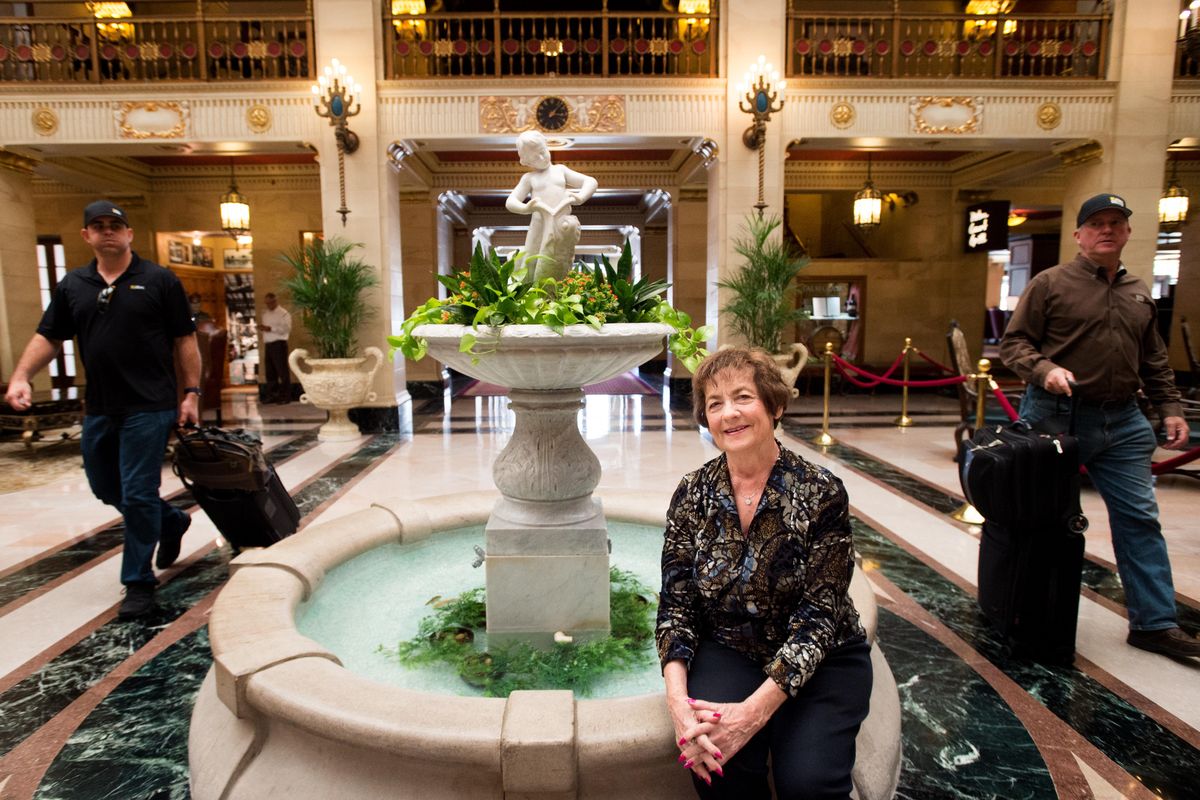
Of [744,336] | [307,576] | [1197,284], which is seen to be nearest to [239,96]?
[744,336]

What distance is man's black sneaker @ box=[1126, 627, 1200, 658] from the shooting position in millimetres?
2529

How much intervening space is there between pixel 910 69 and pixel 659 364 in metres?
9.13

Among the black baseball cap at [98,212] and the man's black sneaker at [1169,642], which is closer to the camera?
the man's black sneaker at [1169,642]

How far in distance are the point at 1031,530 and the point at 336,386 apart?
22.5ft

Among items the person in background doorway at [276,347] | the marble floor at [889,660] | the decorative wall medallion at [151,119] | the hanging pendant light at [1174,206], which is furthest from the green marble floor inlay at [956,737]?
the hanging pendant light at [1174,206]

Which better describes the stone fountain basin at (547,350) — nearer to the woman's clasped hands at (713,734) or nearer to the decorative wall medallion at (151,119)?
the woman's clasped hands at (713,734)

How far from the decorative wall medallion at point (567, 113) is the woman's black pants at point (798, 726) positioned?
7.38 meters

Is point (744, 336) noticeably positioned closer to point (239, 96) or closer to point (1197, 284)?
point (239, 96)

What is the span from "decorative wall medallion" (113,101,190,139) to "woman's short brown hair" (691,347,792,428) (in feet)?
27.6

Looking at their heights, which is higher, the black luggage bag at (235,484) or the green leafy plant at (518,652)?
the black luggage bag at (235,484)

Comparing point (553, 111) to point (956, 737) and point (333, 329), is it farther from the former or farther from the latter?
point (956, 737)

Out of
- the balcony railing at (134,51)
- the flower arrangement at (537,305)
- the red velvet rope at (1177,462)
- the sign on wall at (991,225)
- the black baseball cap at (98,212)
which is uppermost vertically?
the balcony railing at (134,51)

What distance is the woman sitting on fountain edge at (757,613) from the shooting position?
143 cm

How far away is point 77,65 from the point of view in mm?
9359
